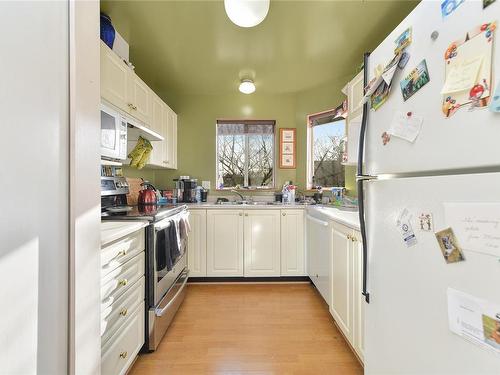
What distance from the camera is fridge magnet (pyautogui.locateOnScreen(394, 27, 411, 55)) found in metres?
0.74

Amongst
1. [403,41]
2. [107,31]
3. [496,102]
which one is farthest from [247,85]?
[496,102]

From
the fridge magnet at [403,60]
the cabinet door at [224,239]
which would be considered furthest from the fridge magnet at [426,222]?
the cabinet door at [224,239]

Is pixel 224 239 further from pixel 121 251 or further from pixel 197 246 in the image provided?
pixel 121 251

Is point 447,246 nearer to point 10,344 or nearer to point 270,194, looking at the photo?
point 10,344

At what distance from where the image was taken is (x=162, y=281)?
1709mm

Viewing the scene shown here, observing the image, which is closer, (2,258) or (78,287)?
(2,258)

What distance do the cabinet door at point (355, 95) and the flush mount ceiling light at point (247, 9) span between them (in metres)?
0.84

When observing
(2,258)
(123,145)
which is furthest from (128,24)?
(2,258)

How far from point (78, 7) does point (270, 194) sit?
9.05 feet

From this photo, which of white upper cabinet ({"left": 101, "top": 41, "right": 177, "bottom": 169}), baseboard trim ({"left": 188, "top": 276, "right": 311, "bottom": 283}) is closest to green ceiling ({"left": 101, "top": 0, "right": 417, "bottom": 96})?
white upper cabinet ({"left": 101, "top": 41, "right": 177, "bottom": 169})

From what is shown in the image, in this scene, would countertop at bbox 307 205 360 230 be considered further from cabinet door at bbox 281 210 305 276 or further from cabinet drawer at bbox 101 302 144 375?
cabinet drawer at bbox 101 302 144 375

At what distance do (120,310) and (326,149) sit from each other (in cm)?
281

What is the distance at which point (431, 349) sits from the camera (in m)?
0.66

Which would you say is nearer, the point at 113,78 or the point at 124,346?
the point at 124,346
